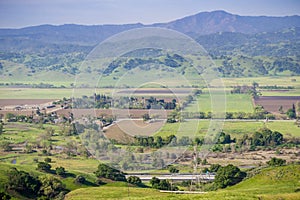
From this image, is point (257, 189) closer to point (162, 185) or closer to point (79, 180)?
point (162, 185)

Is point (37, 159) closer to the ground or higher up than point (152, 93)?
closer to the ground

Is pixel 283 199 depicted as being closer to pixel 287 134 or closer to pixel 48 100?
pixel 287 134

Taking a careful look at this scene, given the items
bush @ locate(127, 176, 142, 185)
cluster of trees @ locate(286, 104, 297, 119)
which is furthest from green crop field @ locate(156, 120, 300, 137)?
bush @ locate(127, 176, 142, 185)

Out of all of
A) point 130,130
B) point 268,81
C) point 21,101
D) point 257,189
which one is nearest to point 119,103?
point 130,130

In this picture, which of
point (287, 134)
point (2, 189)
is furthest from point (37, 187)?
point (287, 134)

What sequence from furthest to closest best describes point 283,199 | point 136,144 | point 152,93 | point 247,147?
point 152,93 < point 247,147 < point 136,144 < point 283,199

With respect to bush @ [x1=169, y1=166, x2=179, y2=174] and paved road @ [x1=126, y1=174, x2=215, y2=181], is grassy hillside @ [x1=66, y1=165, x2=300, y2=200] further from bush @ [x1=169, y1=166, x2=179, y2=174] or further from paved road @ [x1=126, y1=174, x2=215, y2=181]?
bush @ [x1=169, y1=166, x2=179, y2=174]
